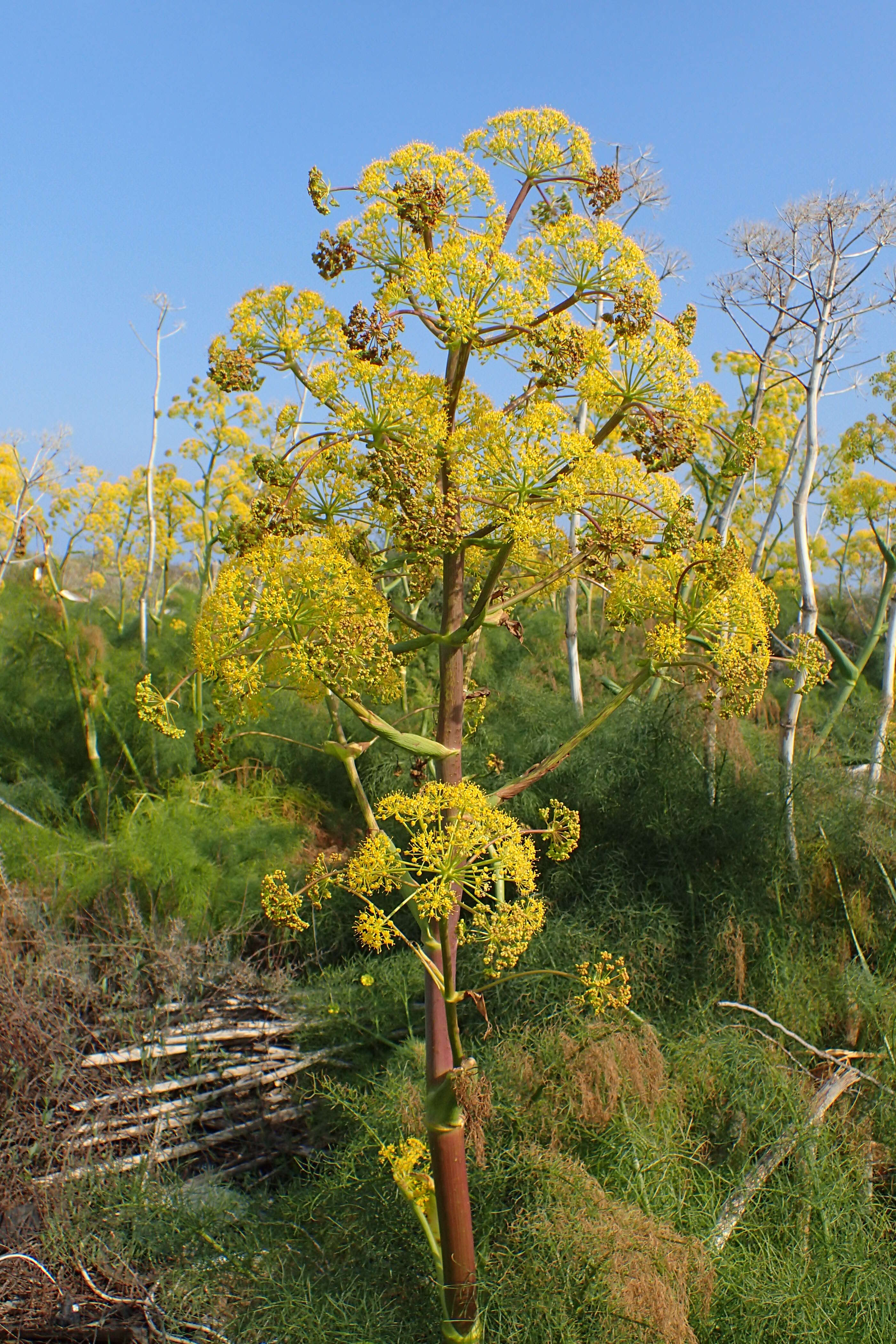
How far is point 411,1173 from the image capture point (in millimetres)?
2424

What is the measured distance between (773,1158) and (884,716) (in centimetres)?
298

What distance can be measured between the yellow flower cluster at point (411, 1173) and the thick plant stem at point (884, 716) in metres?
3.72

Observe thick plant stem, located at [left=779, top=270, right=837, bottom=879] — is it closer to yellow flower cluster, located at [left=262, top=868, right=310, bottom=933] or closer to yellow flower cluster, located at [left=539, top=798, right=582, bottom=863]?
yellow flower cluster, located at [left=539, top=798, right=582, bottom=863]

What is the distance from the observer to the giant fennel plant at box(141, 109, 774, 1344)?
1768 millimetres

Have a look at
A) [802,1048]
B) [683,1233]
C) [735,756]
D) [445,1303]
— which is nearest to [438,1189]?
[445,1303]

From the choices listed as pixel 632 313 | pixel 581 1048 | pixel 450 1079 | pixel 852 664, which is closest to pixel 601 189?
pixel 632 313

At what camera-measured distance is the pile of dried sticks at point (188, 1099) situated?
153 inches

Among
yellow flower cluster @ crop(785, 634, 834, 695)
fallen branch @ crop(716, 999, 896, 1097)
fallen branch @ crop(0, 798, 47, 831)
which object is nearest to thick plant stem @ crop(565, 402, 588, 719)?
fallen branch @ crop(716, 999, 896, 1097)

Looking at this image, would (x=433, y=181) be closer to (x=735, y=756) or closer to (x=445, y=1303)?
(x=445, y=1303)

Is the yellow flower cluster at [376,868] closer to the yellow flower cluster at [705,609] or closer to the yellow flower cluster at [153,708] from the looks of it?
the yellow flower cluster at [153,708]

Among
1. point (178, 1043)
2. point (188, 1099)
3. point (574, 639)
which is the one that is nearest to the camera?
point (188, 1099)

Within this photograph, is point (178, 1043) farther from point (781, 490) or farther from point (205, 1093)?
point (781, 490)

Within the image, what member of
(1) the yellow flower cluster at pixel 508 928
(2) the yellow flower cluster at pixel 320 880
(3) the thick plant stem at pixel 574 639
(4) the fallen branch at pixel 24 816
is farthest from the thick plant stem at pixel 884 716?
(4) the fallen branch at pixel 24 816

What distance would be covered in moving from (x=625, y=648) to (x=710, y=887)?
5347 millimetres
